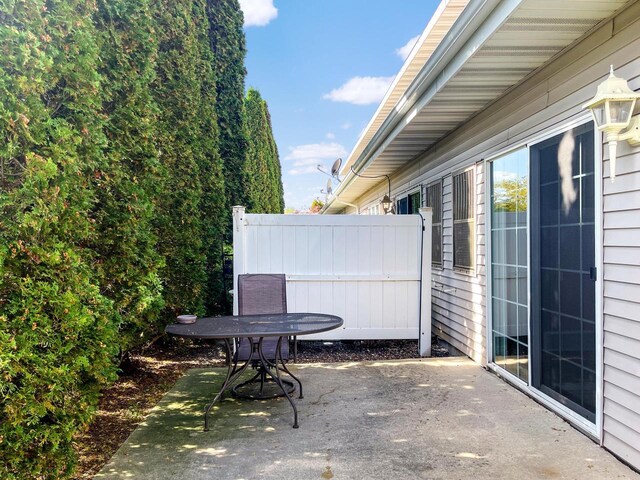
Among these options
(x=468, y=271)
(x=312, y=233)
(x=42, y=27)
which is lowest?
(x=468, y=271)

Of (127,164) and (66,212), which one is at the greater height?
(127,164)

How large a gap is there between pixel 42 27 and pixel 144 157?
1619mm

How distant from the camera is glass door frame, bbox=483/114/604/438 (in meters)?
2.70

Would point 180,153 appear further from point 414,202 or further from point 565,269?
point 565,269

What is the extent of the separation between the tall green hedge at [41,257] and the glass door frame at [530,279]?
294cm

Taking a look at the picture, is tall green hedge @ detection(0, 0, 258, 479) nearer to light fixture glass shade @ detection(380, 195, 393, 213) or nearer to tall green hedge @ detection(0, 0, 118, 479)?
tall green hedge @ detection(0, 0, 118, 479)

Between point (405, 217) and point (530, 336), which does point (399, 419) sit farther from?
point (405, 217)

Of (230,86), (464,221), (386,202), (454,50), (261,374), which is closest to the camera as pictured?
(454,50)

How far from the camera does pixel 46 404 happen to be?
206 centimetres

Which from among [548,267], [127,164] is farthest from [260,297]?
[548,267]

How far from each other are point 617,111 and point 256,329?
260cm

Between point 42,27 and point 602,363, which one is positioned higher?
point 42,27

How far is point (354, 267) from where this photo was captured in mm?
5227

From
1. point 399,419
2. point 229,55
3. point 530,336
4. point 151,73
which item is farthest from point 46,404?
point 229,55
